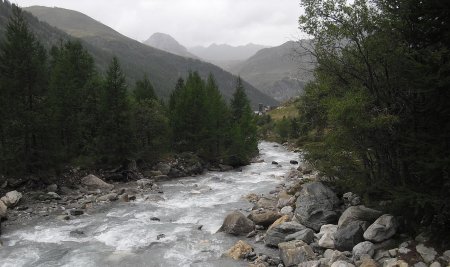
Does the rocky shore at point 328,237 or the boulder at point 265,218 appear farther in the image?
the boulder at point 265,218

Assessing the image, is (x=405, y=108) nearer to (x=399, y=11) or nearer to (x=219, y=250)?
(x=399, y=11)

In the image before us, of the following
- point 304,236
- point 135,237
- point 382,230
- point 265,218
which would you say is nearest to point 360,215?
point 382,230

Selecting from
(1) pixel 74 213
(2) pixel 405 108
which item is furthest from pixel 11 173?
(2) pixel 405 108

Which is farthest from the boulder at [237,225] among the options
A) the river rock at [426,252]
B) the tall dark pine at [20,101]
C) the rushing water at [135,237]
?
the tall dark pine at [20,101]

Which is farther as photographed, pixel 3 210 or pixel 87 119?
pixel 87 119

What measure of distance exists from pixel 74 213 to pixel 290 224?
15.0 metres

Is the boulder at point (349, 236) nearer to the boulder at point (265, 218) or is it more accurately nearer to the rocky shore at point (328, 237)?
the rocky shore at point (328, 237)

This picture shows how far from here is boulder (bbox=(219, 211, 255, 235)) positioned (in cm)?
2139

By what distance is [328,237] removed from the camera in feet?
58.9

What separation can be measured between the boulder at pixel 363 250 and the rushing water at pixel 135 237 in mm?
5136

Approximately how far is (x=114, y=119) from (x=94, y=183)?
839cm

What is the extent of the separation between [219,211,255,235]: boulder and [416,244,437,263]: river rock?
953cm

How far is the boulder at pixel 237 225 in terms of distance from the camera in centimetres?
2139

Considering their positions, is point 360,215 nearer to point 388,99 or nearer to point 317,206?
point 317,206
